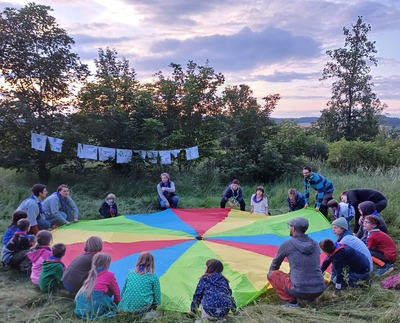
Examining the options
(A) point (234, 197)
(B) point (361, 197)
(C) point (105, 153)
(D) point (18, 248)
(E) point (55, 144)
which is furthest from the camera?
(C) point (105, 153)

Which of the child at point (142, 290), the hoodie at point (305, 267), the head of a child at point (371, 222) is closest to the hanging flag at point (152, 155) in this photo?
the head of a child at point (371, 222)

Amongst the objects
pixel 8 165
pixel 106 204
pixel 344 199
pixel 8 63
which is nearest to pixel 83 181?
pixel 8 165

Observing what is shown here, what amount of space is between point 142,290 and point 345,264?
2.26 meters

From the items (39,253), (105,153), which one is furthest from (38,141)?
(39,253)

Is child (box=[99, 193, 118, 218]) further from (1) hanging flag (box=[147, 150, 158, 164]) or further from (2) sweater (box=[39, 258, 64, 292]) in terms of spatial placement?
(1) hanging flag (box=[147, 150, 158, 164])

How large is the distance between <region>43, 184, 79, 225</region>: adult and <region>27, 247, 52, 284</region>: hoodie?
69.9 inches

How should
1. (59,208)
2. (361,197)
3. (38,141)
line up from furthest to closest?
(38,141), (59,208), (361,197)

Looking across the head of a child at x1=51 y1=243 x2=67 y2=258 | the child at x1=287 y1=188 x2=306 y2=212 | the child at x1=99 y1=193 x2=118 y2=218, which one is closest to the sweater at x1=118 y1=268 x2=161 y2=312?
the head of a child at x1=51 y1=243 x2=67 y2=258

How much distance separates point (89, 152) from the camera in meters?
8.48

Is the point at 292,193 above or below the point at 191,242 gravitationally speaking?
above

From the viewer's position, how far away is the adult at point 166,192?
6.91 metres

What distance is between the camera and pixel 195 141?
10.6 metres

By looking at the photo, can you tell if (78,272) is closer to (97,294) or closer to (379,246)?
(97,294)

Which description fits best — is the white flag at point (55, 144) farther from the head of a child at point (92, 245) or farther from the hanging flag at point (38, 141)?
the head of a child at point (92, 245)
